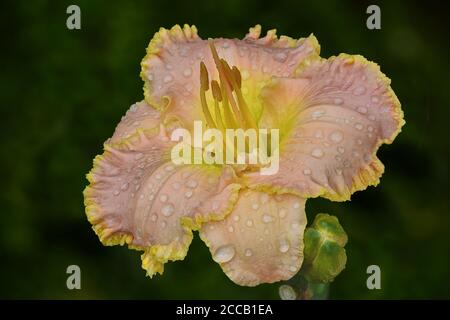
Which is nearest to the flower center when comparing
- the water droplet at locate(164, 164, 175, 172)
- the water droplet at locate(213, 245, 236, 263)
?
the water droplet at locate(164, 164, 175, 172)

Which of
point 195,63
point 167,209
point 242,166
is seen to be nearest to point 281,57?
point 195,63

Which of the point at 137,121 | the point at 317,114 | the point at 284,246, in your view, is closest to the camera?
the point at 284,246

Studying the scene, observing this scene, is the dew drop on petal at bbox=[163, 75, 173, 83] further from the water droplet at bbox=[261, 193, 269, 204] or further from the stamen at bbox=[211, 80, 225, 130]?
the water droplet at bbox=[261, 193, 269, 204]

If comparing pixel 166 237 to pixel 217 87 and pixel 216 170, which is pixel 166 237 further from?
pixel 217 87

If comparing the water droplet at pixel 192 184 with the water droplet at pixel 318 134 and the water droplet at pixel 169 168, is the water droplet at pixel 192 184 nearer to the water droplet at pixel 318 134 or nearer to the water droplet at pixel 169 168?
the water droplet at pixel 169 168

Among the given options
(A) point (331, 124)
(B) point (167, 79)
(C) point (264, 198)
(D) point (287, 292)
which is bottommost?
(D) point (287, 292)

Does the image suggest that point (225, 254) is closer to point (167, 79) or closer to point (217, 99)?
point (217, 99)
